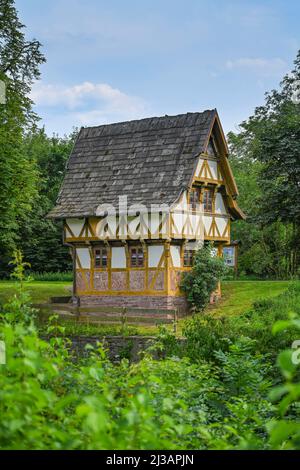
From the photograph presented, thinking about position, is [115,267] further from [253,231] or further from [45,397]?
[45,397]

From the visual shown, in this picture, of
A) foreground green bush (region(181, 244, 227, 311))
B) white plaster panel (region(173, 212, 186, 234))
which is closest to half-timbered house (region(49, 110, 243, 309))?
white plaster panel (region(173, 212, 186, 234))

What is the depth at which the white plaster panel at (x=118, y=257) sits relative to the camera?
29.9 m

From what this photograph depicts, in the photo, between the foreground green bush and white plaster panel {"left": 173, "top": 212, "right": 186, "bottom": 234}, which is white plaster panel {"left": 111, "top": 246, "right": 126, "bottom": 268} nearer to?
white plaster panel {"left": 173, "top": 212, "right": 186, "bottom": 234}

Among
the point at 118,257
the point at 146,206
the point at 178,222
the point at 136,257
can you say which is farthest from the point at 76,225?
the point at 178,222

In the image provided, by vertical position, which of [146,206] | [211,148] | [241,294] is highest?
[211,148]

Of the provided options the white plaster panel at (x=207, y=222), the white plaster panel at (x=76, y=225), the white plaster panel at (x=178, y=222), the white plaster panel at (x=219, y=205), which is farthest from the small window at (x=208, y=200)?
the white plaster panel at (x=76, y=225)

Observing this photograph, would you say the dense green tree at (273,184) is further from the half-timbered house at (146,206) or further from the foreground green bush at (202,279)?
the foreground green bush at (202,279)

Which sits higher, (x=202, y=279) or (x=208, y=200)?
(x=208, y=200)

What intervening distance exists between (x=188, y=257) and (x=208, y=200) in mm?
2854

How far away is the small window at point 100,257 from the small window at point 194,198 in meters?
3.96

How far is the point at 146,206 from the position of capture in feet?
93.8

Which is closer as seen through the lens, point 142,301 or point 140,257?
point 142,301

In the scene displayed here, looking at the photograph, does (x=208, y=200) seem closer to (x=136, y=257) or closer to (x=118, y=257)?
(x=136, y=257)
